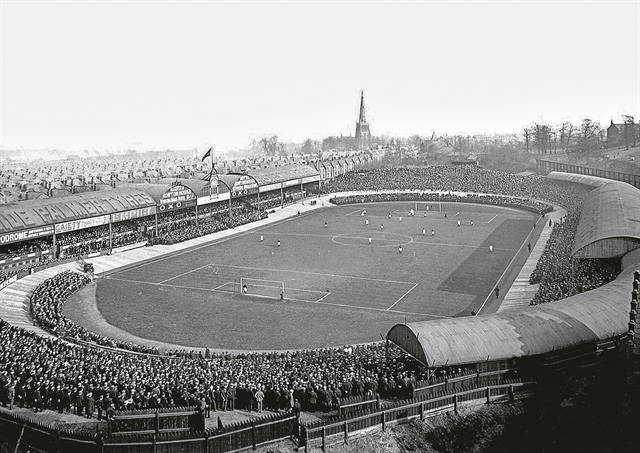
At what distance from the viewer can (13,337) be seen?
1243 inches

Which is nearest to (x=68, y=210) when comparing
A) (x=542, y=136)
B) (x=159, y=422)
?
(x=159, y=422)

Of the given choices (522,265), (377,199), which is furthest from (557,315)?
(377,199)

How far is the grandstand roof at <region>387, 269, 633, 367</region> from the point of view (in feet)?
78.7

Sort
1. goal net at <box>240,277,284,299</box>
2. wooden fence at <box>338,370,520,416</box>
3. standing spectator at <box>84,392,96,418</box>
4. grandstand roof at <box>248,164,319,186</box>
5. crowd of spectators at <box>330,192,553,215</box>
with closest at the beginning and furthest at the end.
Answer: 1. wooden fence at <box>338,370,520,416</box>
2. standing spectator at <box>84,392,96,418</box>
3. goal net at <box>240,277,284,299</box>
4. grandstand roof at <box>248,164,319,186</box>
5. crowd of spectators at <box>330,192,553,215</box>

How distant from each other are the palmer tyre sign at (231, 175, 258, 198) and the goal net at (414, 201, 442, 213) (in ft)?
76.4

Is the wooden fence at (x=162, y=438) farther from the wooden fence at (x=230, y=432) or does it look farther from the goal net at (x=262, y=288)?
the goal net at (x=262, y=288)

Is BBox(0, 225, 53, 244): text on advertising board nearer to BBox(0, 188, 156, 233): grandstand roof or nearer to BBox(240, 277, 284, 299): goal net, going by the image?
BBox(0, 188, 156, 233): grandstand roof

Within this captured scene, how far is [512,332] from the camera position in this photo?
82.1 ft

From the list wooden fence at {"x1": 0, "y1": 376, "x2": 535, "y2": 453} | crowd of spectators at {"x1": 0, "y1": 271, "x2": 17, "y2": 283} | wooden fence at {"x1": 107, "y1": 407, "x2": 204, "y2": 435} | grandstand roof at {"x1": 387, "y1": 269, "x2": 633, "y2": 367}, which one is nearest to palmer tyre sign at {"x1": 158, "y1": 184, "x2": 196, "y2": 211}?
crowd of spectators at {"x1": 0, "y1": 271, "x2": 17, "y2": 283}

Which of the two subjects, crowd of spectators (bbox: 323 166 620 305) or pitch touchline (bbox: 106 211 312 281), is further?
pitch touchline (bbox: 106 211 312 281)

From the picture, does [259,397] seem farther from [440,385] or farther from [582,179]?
[582,179]

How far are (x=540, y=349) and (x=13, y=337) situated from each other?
24514mm

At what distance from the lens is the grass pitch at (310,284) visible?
1513 inches

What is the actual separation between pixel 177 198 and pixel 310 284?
2787 cm
